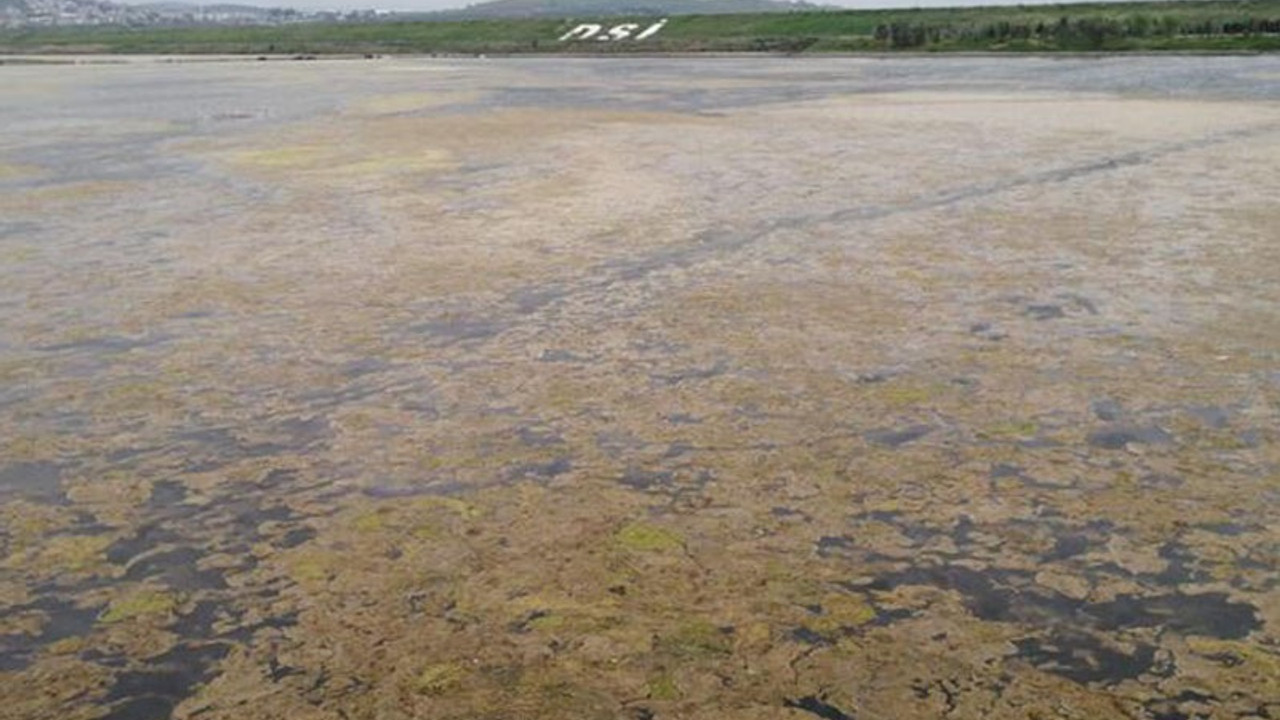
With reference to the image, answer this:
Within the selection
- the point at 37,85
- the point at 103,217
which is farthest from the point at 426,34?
the point at 103,217

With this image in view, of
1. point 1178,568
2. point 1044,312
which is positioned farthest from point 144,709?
point 1044,312

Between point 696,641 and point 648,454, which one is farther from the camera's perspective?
point 648,454

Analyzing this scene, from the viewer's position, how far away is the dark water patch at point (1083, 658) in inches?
113

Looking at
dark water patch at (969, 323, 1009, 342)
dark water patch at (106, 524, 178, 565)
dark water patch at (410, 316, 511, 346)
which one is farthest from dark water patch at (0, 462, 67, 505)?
dark water patch at (969, 323, 1009, 342)

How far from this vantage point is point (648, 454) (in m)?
4.40

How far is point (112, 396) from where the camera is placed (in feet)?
16.8

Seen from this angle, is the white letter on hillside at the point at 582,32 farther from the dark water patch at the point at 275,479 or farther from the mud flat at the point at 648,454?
the dark water patch at the point at 275,479

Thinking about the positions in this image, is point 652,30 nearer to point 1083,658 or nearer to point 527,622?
point 527,622

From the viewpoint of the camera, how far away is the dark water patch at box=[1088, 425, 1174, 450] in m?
4.36

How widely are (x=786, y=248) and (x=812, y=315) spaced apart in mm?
1718

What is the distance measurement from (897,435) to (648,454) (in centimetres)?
93

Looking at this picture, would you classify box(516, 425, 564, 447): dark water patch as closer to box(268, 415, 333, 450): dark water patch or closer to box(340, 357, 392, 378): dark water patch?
box(268, 415, 333, 450): dark water patch

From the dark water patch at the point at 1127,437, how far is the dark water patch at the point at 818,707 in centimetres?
203

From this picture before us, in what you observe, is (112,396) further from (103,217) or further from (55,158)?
(55,158)
